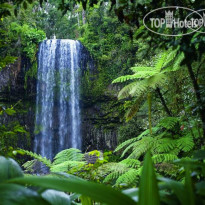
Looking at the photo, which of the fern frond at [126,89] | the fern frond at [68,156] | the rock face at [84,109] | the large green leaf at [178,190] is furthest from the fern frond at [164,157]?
the rock face at [84,109]

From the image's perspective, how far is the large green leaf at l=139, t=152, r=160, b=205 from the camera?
0.48 metres

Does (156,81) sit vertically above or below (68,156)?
above

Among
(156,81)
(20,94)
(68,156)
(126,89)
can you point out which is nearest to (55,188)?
(68,156)

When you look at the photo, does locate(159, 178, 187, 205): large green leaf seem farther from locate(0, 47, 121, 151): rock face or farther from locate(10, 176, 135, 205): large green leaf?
locate(0, 47, 121, 151): rock face

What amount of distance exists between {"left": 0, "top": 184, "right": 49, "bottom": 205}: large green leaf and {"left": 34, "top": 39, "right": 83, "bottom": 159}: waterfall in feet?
31.8

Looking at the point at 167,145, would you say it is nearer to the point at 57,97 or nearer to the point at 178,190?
the point at 178,190

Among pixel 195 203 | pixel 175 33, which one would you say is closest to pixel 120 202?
pixel 195 203

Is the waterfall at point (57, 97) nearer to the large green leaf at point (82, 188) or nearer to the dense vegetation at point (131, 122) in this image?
the dense vegetation at point (131, 122)

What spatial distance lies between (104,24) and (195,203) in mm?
10780

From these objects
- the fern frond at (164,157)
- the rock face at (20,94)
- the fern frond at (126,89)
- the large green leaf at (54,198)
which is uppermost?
the rock face at (20,94)

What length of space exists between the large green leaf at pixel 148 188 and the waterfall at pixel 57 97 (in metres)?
9.70

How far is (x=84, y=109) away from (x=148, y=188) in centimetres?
1015

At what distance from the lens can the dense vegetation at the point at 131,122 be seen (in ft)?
1.65

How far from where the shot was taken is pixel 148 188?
49cm
